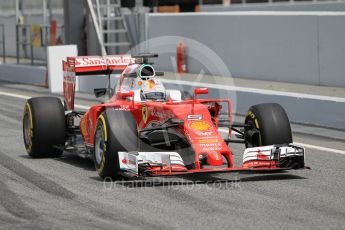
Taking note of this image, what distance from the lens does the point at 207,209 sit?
29.6 feet

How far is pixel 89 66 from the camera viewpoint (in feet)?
43.4

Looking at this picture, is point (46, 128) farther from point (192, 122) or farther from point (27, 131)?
point (192, 122)

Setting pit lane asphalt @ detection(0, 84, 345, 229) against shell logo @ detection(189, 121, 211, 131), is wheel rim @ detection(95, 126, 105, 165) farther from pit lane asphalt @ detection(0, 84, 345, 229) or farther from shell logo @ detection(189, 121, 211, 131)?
shell logo @ detection(189, 121, 211, 131)

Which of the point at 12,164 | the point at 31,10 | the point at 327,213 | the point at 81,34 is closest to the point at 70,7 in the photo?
the point at 81,34

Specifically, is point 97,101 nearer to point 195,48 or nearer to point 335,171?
point 195,48

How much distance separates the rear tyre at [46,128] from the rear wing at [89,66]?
2.38 ft

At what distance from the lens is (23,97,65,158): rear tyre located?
1252cm

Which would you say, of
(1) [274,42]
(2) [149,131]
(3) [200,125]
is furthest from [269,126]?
(1) [274,42]

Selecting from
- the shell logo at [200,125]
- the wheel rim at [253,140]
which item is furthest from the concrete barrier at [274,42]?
the shell logo at [200,125]

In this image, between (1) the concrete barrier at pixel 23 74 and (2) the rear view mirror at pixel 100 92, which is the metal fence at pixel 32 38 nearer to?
(1) the concrete barrier at pixel 23 74

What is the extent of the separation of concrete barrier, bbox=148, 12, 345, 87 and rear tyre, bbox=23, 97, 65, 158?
838 centimetres

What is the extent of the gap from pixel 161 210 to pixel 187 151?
6.00 ft

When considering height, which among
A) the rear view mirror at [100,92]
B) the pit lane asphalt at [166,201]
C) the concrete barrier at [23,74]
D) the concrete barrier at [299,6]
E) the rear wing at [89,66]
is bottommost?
the pit lane asphalt at [166,201]

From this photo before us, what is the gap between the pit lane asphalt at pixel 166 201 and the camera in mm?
8406
